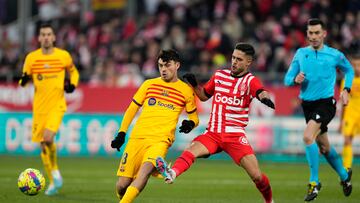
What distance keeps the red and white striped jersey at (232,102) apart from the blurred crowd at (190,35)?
12.4 m

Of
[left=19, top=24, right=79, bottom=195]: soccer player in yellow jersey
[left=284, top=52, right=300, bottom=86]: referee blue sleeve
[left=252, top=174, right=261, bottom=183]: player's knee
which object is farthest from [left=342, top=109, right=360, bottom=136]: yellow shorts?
[left=252, top=174, right=261, bottom=183]: player's knee

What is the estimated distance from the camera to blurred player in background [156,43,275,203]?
452 inches

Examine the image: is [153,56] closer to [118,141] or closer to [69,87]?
[69,87]

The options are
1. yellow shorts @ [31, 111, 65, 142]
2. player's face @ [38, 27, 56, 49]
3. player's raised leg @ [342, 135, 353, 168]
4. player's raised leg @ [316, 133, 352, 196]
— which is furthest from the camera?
player's raised leg @ [342, 135, 353, 168]

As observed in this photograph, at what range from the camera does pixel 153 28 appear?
27.8 metres

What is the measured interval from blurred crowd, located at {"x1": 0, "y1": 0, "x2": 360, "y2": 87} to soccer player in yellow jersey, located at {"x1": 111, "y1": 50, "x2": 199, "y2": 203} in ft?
41.5

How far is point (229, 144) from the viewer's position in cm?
1152

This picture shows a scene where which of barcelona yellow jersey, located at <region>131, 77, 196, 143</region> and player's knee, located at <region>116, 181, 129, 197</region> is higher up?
barcelona yellow jersey, located at <region>131, 77, 196, 143</region>

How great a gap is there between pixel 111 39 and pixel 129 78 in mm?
3585

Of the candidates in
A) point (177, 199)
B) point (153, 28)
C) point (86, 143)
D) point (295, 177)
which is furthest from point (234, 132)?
point (153, 28)

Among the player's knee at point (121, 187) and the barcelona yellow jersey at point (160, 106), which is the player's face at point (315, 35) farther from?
the player's knee at point (121, 187)

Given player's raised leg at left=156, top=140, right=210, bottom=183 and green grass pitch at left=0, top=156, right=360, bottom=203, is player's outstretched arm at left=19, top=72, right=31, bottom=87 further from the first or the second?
player's raised leg at left=156, top=140, right=210, bottom=183

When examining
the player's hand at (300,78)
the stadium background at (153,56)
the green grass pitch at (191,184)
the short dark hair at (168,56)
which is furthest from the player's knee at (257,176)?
the stadium background at (153,56)

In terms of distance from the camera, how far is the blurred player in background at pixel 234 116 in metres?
11.5
